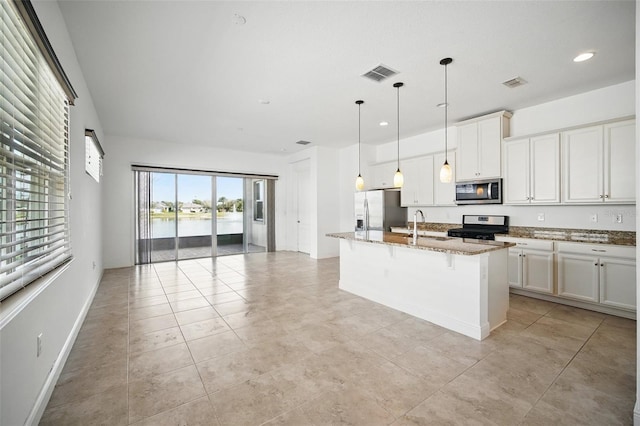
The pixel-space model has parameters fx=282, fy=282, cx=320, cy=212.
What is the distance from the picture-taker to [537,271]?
3.98 meters

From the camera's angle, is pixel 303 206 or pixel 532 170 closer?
pixel 532 170

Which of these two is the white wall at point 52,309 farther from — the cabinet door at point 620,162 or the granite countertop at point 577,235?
the cabinet door at point 620,162

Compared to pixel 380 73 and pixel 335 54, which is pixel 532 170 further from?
pixel 335 54

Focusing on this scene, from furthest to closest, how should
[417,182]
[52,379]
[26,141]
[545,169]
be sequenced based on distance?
[417,182], [545,169], [52,379], [26,141]

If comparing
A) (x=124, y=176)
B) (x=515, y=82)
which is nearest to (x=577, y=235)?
(x=515, y=82)

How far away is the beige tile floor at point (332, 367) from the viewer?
6.00 feet

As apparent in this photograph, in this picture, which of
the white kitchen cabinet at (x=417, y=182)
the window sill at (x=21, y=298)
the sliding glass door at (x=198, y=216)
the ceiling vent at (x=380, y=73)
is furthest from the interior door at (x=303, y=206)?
the window sill at (x=21, y=298)

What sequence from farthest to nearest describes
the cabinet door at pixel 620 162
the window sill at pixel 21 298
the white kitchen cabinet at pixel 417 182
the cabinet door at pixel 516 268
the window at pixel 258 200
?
the window at pixel 258 200
the white kitchen cabinet at pixel 417 182
the cabinet door at pixel 516 268
the cabinet door at pixel 620 162
the window sill at pixel 21 298

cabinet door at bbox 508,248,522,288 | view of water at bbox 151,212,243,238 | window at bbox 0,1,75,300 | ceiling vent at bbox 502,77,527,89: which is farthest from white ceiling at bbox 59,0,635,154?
view of water at bbox 151,212,243,238

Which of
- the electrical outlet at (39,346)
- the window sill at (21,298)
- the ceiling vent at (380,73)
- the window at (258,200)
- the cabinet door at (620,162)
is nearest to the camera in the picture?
the window sill at (21,298)

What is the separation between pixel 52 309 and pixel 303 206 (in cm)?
642

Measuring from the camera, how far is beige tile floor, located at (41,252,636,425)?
183 centimetres

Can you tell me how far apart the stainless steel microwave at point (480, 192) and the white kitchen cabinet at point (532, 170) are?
5.0 inches

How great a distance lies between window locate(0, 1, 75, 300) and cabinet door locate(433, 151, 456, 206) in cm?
541
